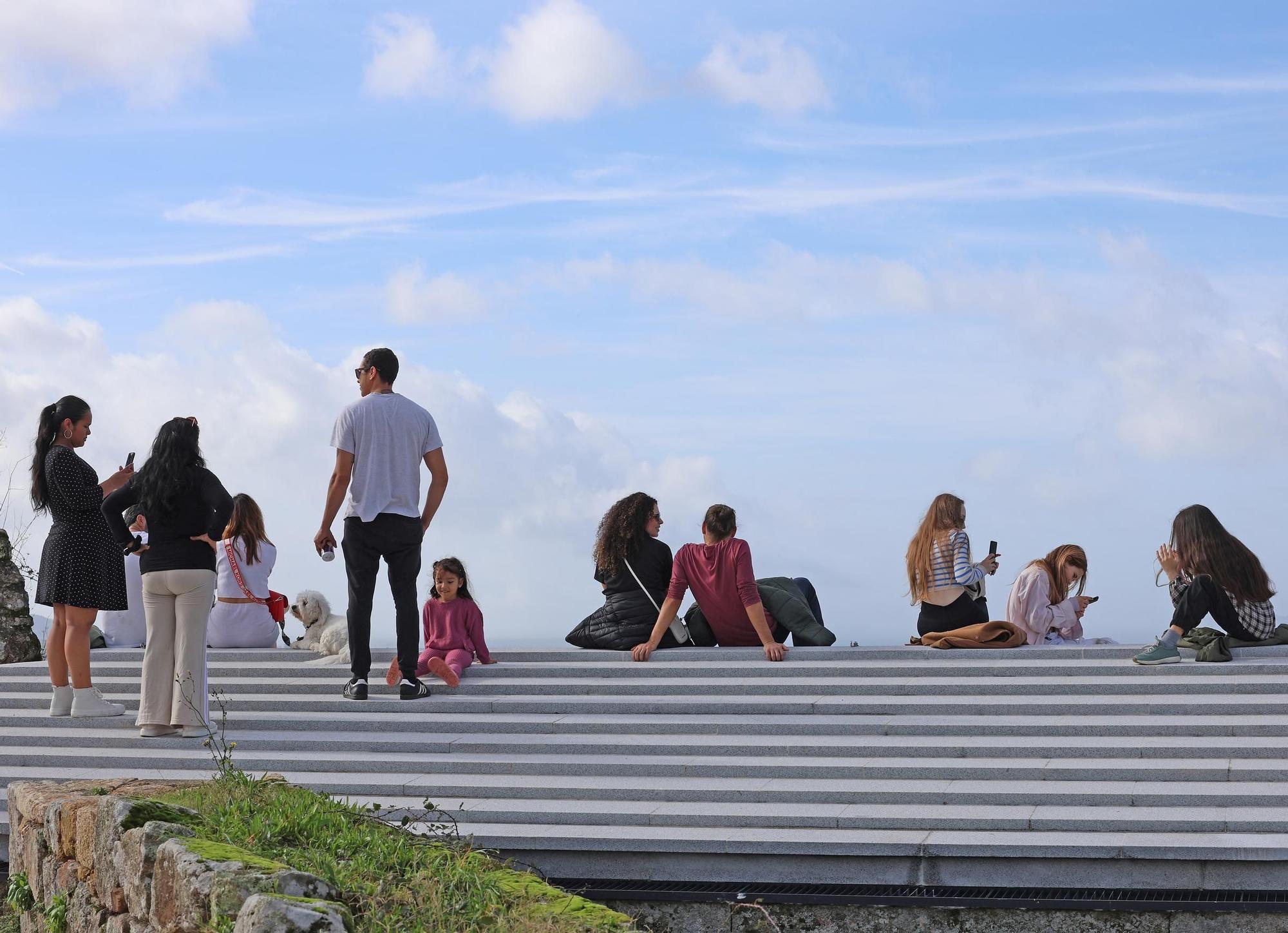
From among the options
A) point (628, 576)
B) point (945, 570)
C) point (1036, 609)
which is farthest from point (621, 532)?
point (1036, 609)

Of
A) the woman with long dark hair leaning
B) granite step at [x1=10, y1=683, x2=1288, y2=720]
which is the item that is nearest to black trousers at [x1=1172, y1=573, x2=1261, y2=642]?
the woman with long dark hair leaning

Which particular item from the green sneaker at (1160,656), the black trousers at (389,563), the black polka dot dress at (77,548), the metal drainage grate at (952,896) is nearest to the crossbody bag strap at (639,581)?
the black trousers at (389,563)

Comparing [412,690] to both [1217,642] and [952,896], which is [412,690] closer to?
[952,896]

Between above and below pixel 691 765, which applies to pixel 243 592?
above

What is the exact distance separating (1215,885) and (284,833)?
3905mm

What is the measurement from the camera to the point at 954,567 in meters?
9.38

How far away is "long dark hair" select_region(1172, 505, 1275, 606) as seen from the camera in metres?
8.55

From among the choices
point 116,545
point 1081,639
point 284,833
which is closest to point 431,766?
point 284,833

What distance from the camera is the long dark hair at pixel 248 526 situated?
10.5 metres

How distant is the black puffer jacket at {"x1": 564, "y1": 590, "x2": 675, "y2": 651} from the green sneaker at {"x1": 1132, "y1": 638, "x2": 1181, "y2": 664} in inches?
122

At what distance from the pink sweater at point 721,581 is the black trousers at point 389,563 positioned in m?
1.82

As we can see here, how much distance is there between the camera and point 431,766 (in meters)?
7.84

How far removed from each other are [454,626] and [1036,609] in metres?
3.92

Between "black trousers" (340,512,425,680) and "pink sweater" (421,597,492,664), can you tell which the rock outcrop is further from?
"black trousers" (340,512,425,680)
